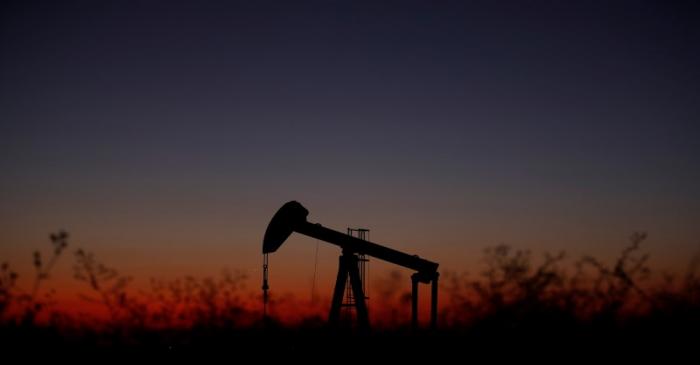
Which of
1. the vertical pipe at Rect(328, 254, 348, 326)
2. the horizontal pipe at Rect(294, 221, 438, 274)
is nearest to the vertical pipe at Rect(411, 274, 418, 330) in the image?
the horizontal pipe at Rect(294, 221, 438, 274)

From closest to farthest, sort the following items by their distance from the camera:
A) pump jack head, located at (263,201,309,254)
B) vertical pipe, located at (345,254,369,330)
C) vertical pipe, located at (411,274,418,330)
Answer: pump jack head, located at (263,201,309,254) → vertical pipe, located at (345,254,369,330) → vertical pipe, located at (411,274,418,330)

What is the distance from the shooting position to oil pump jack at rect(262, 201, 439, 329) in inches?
584

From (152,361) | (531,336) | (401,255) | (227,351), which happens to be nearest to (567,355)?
(531,336)

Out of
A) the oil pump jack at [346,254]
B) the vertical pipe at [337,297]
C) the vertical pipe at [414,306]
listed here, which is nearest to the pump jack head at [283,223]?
the oil pump jack at [346,254]

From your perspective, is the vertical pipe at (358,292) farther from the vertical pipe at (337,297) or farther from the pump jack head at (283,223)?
the pump jack head at (283,223)

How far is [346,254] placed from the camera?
50.6ft

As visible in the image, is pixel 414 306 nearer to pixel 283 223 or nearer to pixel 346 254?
pixel 346 254

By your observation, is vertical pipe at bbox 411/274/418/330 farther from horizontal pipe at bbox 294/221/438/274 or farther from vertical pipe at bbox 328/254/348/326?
vertical pipe at bbox 328/254/348/326

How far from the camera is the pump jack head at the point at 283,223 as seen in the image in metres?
14.8

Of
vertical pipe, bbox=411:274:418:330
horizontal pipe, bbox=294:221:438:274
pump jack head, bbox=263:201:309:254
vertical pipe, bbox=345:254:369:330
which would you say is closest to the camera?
pump jack head, bbox=263:201:309:254

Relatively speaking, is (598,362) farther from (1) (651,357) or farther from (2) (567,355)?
(1) (651,357)

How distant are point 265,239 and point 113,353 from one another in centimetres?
658

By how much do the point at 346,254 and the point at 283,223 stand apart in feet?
5.84

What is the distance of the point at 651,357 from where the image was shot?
10.5 m
